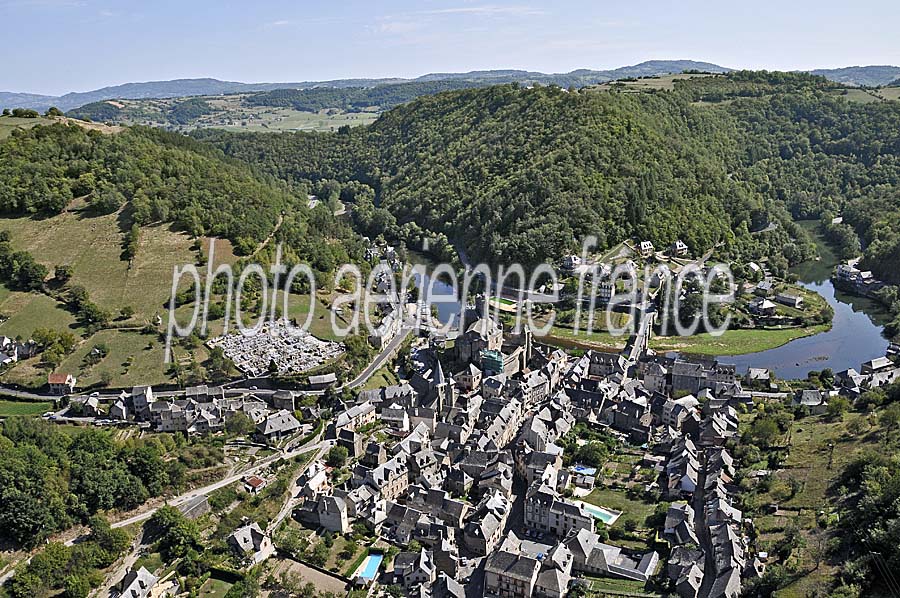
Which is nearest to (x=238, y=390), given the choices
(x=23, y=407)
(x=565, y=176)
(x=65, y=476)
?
(x=23, y=407)

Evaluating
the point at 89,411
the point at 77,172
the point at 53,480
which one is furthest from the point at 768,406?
the point at 77,172

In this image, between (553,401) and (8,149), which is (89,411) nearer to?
(553,401)

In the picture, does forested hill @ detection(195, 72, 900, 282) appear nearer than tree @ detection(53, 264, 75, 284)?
No

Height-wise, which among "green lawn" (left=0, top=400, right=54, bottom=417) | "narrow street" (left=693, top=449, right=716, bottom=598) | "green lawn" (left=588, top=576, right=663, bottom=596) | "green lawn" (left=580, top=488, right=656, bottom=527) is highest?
"narrow street" (left=693, top=449, right=716, bottom=598)

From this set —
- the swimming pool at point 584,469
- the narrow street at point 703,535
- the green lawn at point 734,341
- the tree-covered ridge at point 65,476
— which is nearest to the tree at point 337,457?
the tree-covered ridge at point 65,476

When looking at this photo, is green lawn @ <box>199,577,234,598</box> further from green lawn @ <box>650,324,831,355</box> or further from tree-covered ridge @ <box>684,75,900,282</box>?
tree-covered ridge @ <box>684,75,900,282</box>

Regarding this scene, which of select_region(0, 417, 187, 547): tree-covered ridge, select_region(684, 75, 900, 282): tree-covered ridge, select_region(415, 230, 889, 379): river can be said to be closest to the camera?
select_region(0, 417, 187, 547): tree-covered ridge

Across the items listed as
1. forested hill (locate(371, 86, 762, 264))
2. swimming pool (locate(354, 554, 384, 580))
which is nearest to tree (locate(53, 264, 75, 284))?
forested hill (locate(371, 86, 762, 264))

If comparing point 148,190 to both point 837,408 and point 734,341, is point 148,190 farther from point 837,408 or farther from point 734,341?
point 837,408
